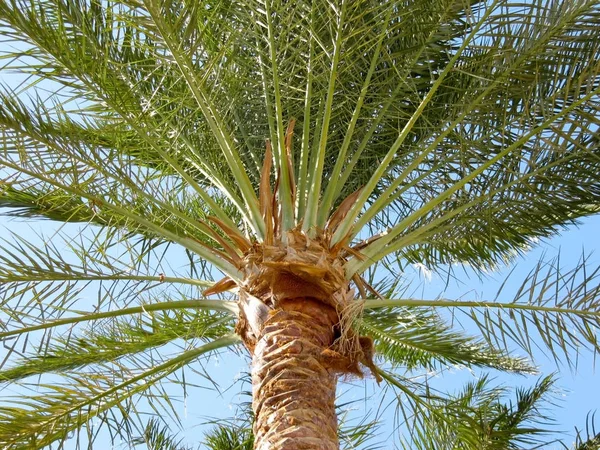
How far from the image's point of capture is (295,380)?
3697 mm

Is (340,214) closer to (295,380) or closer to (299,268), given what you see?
(299,268)

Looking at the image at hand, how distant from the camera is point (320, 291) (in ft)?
13.4

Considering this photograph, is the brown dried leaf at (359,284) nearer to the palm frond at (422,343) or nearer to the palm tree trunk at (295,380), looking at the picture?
the palm tree trunk at (295,380)

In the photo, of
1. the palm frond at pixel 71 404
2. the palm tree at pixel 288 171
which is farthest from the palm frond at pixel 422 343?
the palm frond at pixel 71 404

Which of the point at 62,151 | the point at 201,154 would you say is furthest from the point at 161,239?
the point at 62,151

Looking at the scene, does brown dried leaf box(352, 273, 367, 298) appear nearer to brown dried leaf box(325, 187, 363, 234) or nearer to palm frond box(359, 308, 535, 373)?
brown dried leaf box(325, 187, 363, 234)

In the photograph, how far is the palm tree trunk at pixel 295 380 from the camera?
3.55m

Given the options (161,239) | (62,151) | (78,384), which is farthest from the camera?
(161,239)

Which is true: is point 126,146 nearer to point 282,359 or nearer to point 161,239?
point 161,239

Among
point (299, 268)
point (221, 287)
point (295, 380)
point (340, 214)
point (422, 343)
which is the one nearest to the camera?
point (295, 380)

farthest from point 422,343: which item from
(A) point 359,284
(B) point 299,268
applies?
(B) point 299,268

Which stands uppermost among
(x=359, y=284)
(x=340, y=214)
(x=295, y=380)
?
(x=340, y=214)

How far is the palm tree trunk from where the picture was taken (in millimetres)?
3547

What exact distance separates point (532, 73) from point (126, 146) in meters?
2.64
